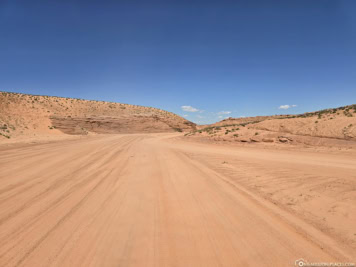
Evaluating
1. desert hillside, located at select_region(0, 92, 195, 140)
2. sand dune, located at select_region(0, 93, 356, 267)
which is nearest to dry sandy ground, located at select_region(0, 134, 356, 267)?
sand dune, located at select_region(0, 93, 356, 267)

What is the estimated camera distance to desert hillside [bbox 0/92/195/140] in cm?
3353

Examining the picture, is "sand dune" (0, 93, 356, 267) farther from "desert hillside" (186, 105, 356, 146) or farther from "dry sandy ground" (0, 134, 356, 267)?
"desert hillside" (186, 105, 356, 146)

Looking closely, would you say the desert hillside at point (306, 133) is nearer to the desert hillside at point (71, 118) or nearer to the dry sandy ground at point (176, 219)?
the dry sandy ground at point (176, 219)

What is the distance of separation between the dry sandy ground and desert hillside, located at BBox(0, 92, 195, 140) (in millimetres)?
28969

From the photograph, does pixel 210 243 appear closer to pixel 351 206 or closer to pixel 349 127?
pixel 351 206

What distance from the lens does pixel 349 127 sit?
12.7 meters

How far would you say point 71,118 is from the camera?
3928 centimetres

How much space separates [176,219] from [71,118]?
41715 millimetres

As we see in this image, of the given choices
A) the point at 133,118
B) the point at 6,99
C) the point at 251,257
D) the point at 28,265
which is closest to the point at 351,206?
the point at 251,257

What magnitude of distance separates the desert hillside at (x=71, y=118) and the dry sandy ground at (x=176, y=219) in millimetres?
28969

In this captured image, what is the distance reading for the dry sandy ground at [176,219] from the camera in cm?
259

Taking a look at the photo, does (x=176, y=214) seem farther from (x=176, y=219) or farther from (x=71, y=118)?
(x=71, y=118)

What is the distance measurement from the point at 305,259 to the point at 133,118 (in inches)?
1760

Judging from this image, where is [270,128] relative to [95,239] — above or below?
above
